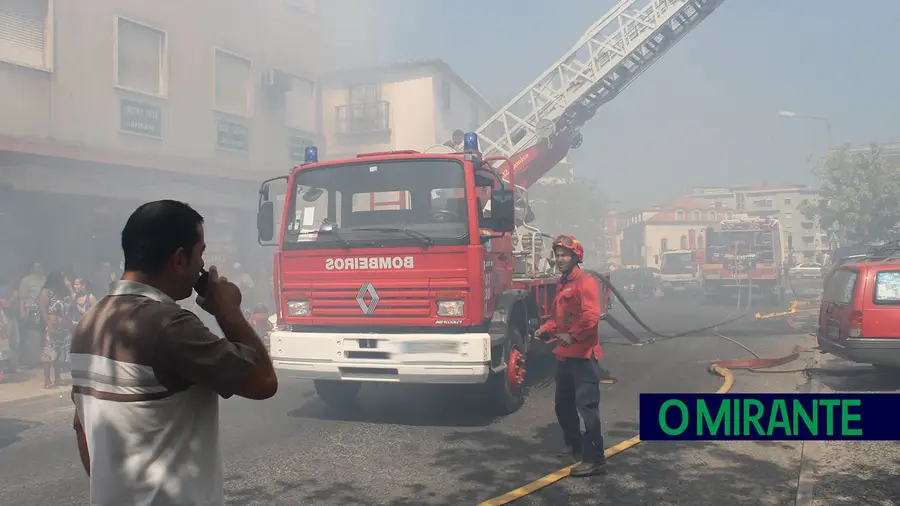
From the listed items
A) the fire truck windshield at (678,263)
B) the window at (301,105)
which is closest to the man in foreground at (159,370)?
the window at (301,105)

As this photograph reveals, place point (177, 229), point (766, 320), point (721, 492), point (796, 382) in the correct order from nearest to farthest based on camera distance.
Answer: point (177, 229) → point (721, 492) → point (796, 382) → point (766, 320)

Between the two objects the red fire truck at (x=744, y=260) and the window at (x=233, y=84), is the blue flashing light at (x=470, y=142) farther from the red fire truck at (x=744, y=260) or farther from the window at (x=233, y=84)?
the red fire truck at (x=744, y=260)

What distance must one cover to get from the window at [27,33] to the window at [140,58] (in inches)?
61.9

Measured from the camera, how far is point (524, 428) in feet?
20.6

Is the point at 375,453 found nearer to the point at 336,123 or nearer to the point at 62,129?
the point at 62,129

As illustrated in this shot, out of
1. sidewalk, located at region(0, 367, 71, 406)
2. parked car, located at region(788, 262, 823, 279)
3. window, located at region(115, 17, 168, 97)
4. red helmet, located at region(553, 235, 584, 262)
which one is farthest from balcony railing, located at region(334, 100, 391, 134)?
parked car, located at region(788, 262, 823, 279)

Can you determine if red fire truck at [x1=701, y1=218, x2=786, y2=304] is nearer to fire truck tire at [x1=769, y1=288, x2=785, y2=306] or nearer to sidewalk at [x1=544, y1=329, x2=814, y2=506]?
fire truck tire at [x1=769, y1=288, x2=785, y2=306]

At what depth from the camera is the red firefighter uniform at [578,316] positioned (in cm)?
498

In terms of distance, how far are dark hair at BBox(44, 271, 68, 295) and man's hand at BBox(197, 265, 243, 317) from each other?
9.77 metres

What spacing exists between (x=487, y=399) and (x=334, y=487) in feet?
7.41

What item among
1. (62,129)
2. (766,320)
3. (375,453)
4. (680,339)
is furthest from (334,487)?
(766,320)

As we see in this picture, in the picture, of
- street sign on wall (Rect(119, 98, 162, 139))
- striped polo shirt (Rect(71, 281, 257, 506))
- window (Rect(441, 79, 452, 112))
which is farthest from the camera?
window (Rect(441, 79, 452, 112))

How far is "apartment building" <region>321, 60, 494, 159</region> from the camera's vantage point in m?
24.3

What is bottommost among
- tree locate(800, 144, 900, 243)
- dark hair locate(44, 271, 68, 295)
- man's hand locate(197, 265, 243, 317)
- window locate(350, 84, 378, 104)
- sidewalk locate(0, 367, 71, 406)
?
sidewalk locate(0, 367, 71, 406)
